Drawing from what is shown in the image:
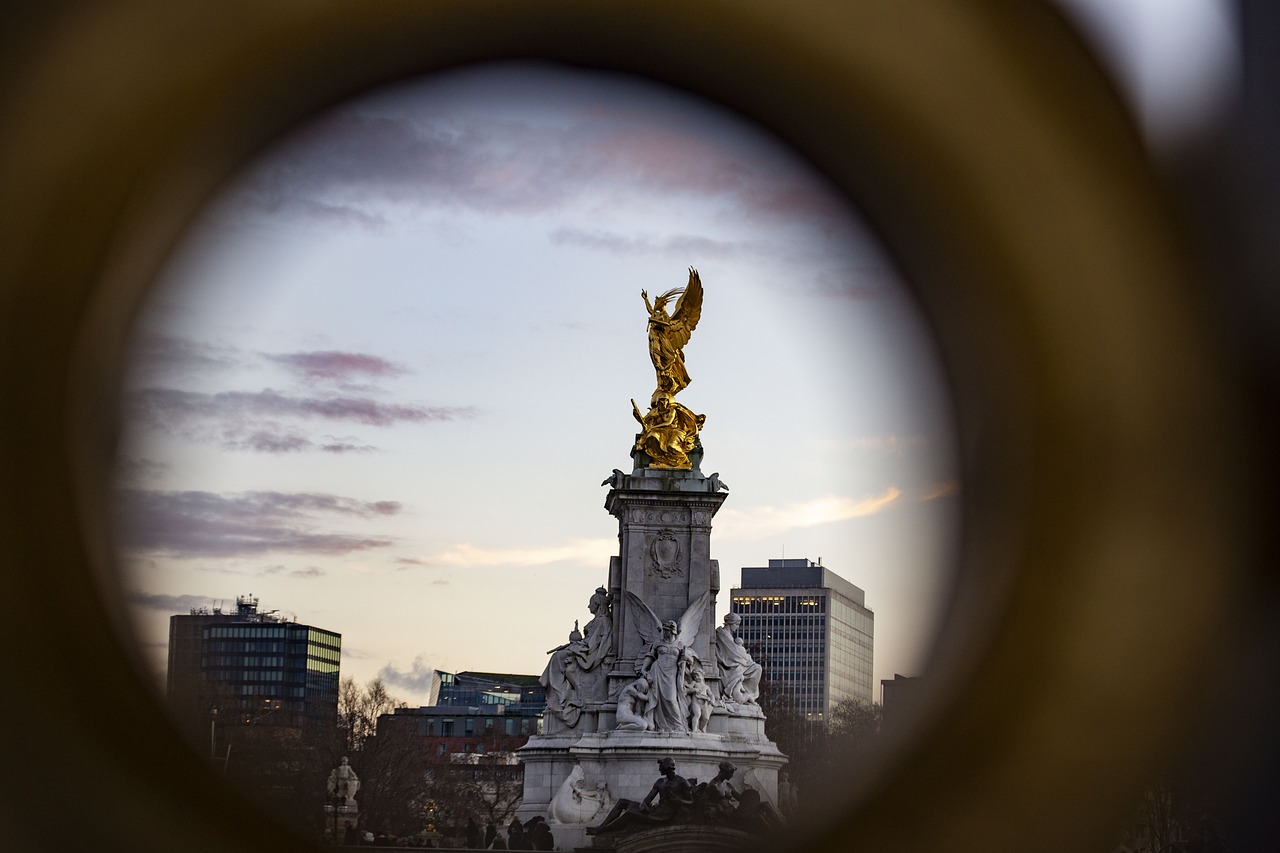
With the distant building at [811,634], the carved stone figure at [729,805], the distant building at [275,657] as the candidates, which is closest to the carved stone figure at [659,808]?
the carved stone figure at [729,805]

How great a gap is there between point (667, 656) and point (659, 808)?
2.21 m

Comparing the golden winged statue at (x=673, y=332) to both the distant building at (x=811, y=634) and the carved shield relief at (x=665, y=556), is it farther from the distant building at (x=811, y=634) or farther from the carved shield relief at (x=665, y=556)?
Result: the distant building at (x=811, y=634)

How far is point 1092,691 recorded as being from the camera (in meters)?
2.26

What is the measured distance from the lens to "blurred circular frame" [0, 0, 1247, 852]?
2.22m

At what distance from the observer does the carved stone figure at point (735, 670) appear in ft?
49.4

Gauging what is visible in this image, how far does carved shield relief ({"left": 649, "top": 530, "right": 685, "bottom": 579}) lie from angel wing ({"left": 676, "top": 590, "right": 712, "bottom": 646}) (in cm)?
32

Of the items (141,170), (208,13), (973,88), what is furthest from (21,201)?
(973,88)

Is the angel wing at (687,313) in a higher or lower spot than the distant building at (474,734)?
higher

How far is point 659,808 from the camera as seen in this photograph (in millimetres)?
12570

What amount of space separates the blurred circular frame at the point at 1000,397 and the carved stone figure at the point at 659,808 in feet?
33.2

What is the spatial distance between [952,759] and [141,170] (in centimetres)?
140

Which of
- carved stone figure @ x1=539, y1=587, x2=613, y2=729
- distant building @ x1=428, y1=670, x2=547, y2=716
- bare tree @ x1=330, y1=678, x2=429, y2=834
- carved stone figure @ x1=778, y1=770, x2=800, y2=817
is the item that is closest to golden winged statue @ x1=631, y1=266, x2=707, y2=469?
carved stone figure @ x1=539, y1=587, x2=613, y2=729

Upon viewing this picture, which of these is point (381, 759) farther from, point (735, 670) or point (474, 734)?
point (474, 734)

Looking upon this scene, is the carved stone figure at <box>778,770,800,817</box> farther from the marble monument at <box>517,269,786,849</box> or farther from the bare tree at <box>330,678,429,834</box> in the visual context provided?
the bare tree at <box>330,678,429,834</box>
